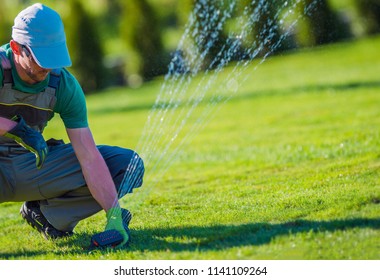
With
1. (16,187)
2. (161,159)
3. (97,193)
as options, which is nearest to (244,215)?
(97,193)

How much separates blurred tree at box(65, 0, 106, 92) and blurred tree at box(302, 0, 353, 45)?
562 cm

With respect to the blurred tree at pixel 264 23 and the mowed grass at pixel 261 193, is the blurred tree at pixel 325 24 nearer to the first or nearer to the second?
the blurred tree at pixel 264 23

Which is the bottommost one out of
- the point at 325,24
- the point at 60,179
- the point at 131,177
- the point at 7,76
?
the point at 325,24

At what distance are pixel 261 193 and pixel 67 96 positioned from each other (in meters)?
1.82

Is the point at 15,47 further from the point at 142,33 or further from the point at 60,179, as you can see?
the point at 142,33

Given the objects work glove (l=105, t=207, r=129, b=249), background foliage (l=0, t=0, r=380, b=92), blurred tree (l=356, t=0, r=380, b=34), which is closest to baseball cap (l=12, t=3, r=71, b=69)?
work glove (l=105, t=207, r=129, b=249)

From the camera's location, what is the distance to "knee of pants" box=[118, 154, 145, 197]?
491 cm

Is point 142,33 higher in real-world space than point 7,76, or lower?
lower

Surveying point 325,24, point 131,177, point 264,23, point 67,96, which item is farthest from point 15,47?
point 325,24

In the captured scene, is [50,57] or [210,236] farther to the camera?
[210,236]

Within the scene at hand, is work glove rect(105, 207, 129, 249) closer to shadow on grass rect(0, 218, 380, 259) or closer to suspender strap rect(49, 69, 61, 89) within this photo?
shadow on grass rect(0, 218, 380, 259)

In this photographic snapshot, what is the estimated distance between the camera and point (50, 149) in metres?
5.10

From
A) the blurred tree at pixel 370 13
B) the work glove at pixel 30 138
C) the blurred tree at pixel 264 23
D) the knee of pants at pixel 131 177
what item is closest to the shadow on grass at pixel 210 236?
the knee of pants at pixel 131 177

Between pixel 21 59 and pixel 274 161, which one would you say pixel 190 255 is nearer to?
A: pixel 21 59
